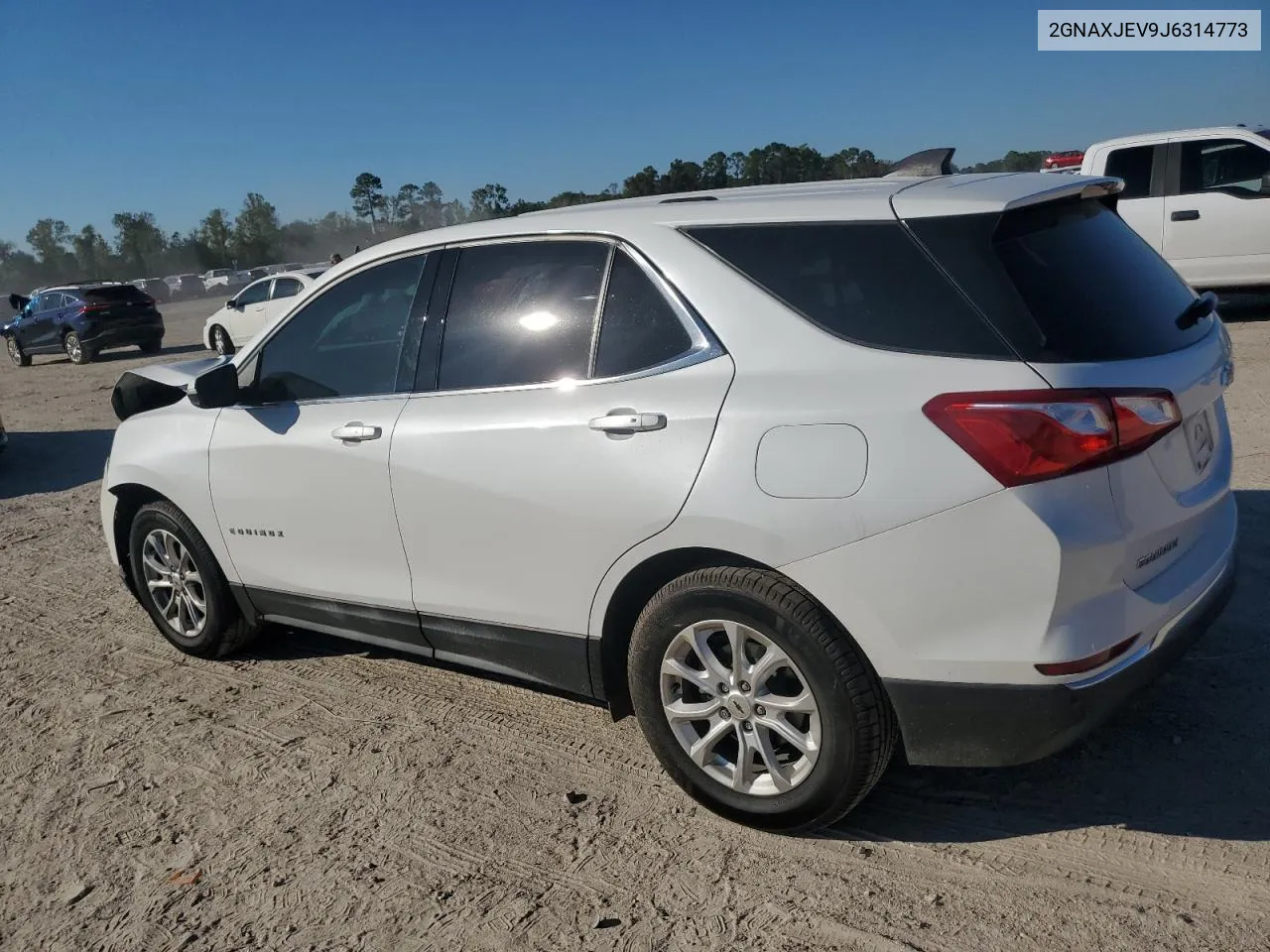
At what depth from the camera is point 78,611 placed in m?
5.77

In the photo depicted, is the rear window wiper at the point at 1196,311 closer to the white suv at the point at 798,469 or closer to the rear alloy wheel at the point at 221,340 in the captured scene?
the white suv at the point at 798,469

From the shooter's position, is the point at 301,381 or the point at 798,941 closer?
the point at 798,941

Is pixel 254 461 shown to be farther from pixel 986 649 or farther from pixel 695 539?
pixel 986 649

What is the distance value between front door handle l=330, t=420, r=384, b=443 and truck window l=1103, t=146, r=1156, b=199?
425 inches

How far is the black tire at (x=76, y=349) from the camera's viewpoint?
2169cm

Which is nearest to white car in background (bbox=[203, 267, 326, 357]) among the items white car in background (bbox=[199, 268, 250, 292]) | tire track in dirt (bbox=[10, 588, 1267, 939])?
tire track in dirt (bbox=[10, 588, 1267, 939])

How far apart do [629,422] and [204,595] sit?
261 cm

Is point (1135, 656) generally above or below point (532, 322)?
below

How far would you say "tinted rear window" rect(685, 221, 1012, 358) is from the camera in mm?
2734

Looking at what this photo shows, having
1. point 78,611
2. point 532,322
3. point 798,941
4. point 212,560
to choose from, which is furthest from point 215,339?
point 798,941

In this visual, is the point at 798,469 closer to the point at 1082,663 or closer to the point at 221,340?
the point at 1082,663

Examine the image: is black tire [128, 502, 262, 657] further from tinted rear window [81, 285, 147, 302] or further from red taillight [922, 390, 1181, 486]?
tinted rear window [81, 285, 147, 302]

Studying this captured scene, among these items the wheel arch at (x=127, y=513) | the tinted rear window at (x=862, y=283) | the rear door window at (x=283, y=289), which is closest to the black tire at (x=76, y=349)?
the rear door window at (x=283, y=289)

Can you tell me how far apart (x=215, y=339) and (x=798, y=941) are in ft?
70.1
